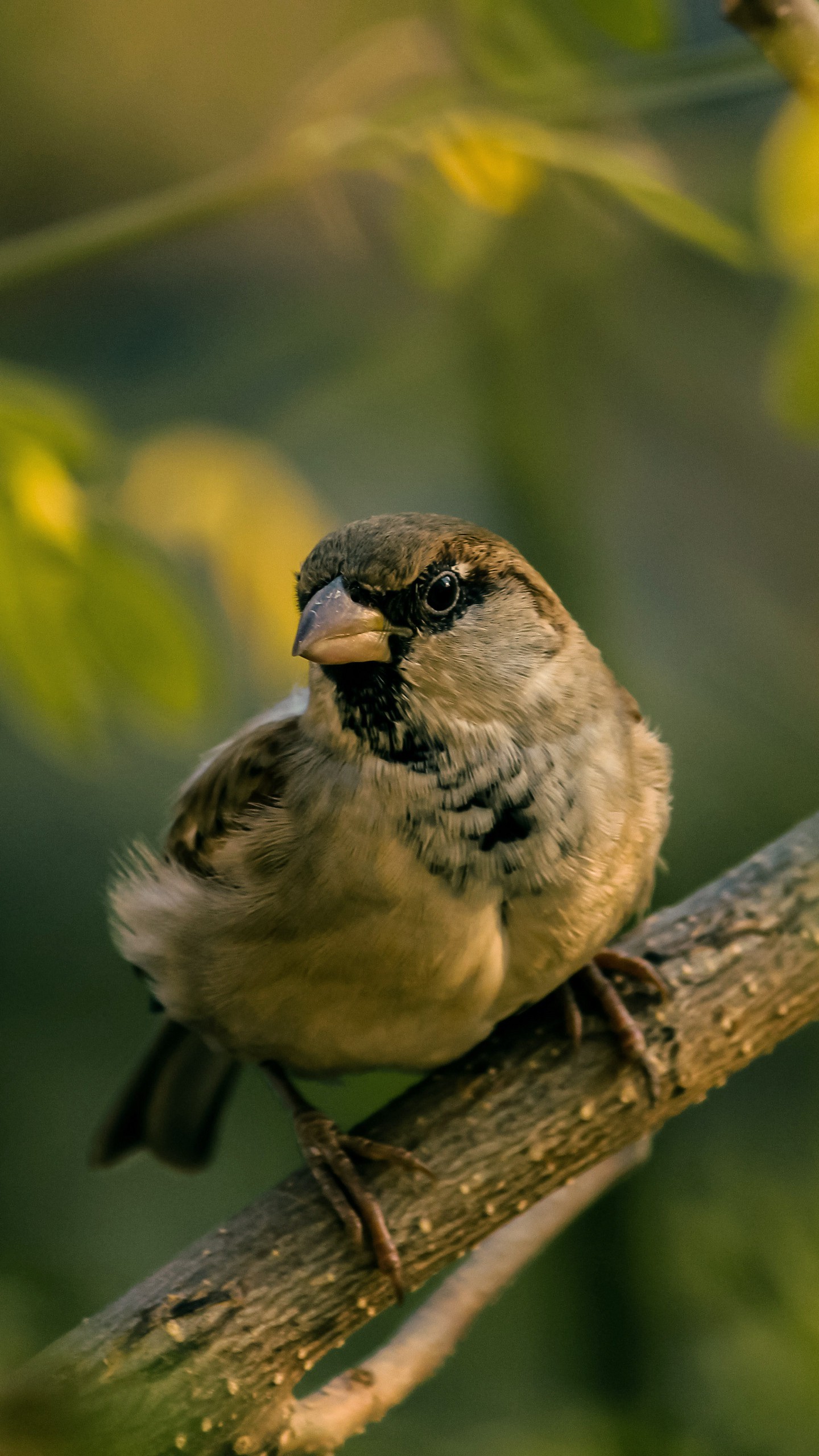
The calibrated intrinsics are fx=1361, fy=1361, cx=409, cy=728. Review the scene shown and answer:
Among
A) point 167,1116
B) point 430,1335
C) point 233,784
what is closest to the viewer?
point 430,1335

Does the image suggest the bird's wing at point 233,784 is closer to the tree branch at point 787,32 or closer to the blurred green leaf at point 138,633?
the blurred green leaf at point 138,633

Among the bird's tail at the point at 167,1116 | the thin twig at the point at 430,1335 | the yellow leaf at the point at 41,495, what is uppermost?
the yellow leaf at the point at 41,495

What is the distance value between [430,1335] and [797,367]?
1219mm

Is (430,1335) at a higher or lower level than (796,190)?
lower

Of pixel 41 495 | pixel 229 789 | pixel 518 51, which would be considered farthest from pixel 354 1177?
pixel 518 51

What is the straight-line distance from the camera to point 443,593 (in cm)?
157

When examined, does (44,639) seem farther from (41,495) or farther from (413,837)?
(413,837)

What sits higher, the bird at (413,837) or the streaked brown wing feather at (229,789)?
the streaked brown wing feather at (229,789)

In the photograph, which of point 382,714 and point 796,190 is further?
point 382,714

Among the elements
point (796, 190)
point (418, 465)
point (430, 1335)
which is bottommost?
point (430, 1335)

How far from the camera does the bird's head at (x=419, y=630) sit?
1468mm

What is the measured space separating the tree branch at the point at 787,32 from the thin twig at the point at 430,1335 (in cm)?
125

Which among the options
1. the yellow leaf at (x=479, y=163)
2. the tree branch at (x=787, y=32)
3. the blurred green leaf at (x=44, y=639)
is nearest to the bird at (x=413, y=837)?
the blurred green leaf at (x=44, y=639)

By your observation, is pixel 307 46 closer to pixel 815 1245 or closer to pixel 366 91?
pixel 366 91
